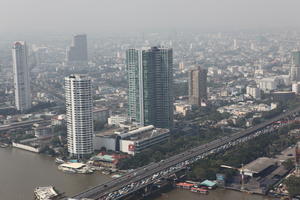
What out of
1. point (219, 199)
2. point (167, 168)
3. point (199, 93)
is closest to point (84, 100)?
point (167, 168)

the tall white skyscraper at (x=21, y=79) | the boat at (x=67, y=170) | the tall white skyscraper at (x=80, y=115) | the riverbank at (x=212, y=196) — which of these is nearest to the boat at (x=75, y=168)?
the boat at (x=67, y=170)

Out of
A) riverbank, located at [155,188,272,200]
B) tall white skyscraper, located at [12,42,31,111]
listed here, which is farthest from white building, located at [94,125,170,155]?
tall white skyscraper, located at [12,42,31,111]

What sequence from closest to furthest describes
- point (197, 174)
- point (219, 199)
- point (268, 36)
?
point (219, 199), point (197, 174), point (268, 36)

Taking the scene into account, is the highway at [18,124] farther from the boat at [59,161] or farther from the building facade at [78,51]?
the building facade at [78,51]

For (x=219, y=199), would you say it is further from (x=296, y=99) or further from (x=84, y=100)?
(x=296, y=99)

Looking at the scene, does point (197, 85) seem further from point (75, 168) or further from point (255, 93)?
point (75, 168)

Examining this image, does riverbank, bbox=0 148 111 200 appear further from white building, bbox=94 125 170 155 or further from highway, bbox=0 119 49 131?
highway, bbox=0 119 49 131

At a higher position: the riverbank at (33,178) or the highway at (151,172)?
the highway at (151,172)

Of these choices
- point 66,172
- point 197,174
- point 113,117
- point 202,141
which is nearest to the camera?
point 197,174
